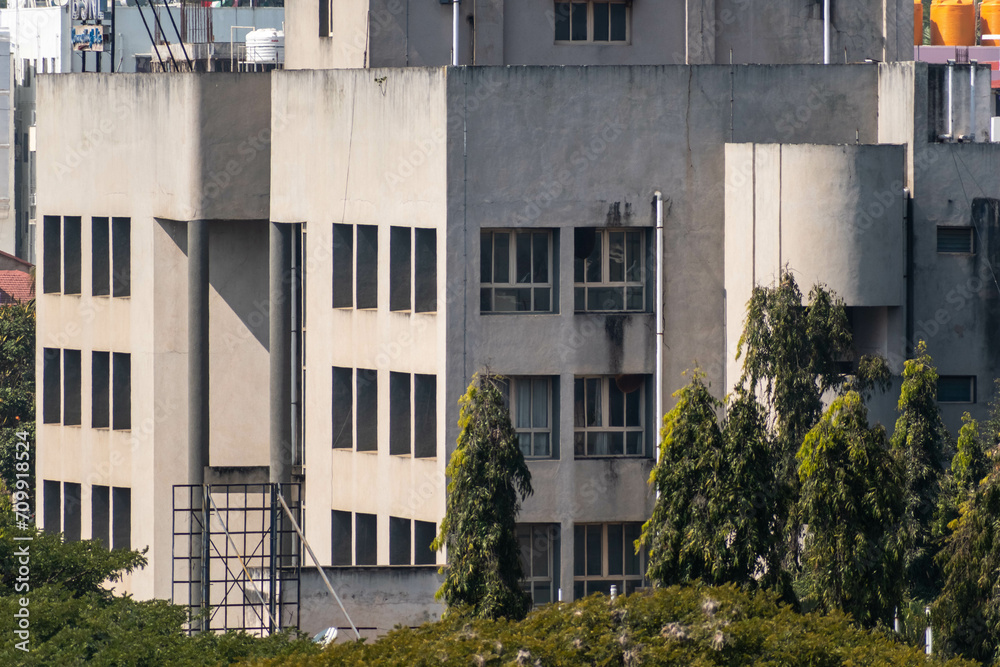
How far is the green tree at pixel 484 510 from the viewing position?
27234 mm

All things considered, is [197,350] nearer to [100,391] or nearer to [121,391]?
[121,391]

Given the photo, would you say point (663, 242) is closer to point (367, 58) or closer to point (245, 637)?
point (367, 58)

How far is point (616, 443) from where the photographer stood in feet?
113

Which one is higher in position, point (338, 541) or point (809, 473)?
point (809, 473)

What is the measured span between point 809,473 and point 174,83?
19.6 metres

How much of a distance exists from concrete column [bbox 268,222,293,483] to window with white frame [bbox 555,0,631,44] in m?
7.10

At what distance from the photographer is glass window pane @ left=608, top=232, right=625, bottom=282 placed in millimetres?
34062

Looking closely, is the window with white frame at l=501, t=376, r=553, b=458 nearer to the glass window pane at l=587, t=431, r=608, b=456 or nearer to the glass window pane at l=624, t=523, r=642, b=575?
the glass window pane at l=587, t=431, r=608, b=456

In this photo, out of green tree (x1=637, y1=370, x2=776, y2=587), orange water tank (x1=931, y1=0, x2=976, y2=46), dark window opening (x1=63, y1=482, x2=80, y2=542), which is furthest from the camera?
orange water tank (x1=931, y1=0, x2=976, y2=46)

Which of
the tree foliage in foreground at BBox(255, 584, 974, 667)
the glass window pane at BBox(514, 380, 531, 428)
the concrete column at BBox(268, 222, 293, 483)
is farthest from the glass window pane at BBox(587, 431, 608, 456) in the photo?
the tree foliage in foreground at BBox(255, 584, 974, 667)

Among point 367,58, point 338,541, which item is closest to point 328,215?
point 367,58

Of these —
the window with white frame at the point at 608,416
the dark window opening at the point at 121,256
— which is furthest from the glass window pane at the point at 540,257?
the dark window opening at the point at 121,256

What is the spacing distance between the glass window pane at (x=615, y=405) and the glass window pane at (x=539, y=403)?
1.21m

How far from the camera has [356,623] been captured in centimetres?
3306
